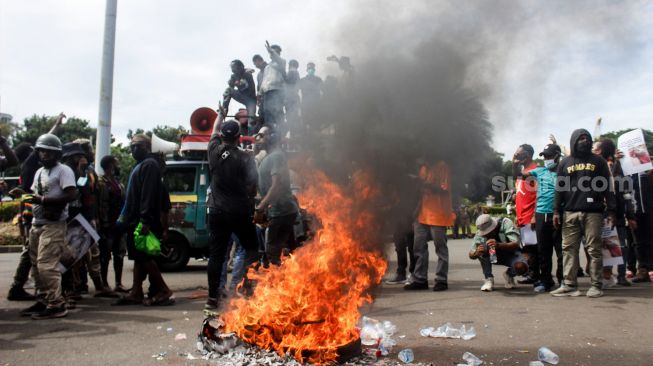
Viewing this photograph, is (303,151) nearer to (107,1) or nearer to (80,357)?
(80,357)

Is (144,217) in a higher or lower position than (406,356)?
higher

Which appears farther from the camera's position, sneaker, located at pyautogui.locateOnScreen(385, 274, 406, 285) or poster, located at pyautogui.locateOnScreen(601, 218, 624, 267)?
sneaker, located at pyautogui.locateOnScreen(385, 274, 406, 285)

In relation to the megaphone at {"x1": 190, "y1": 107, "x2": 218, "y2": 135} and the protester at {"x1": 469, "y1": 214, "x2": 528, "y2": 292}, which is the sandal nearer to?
the megaphone at {"x1": 190, "y1": 107, "x2": 218, "y2": 135}

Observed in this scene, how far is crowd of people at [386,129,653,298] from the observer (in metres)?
6.30

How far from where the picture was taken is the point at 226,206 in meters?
5.32

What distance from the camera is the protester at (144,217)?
591 centimetres

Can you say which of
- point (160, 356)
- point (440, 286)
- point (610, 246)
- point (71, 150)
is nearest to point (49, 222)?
point (71, 150)

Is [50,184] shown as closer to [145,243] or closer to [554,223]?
[145,243]

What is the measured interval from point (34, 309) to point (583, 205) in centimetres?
658

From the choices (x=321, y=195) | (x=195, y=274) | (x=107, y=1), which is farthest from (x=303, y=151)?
(x=107, y=1)

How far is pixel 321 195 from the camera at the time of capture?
15.5ft

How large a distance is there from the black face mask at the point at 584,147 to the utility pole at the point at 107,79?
27.4 ft

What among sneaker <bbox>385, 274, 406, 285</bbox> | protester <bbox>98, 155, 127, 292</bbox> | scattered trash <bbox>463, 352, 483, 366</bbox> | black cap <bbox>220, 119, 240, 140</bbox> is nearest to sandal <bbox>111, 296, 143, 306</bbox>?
protester <bbox>98, 155, 127, 292</bbox>

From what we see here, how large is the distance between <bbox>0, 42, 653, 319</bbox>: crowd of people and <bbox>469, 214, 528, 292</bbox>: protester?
18 mm
